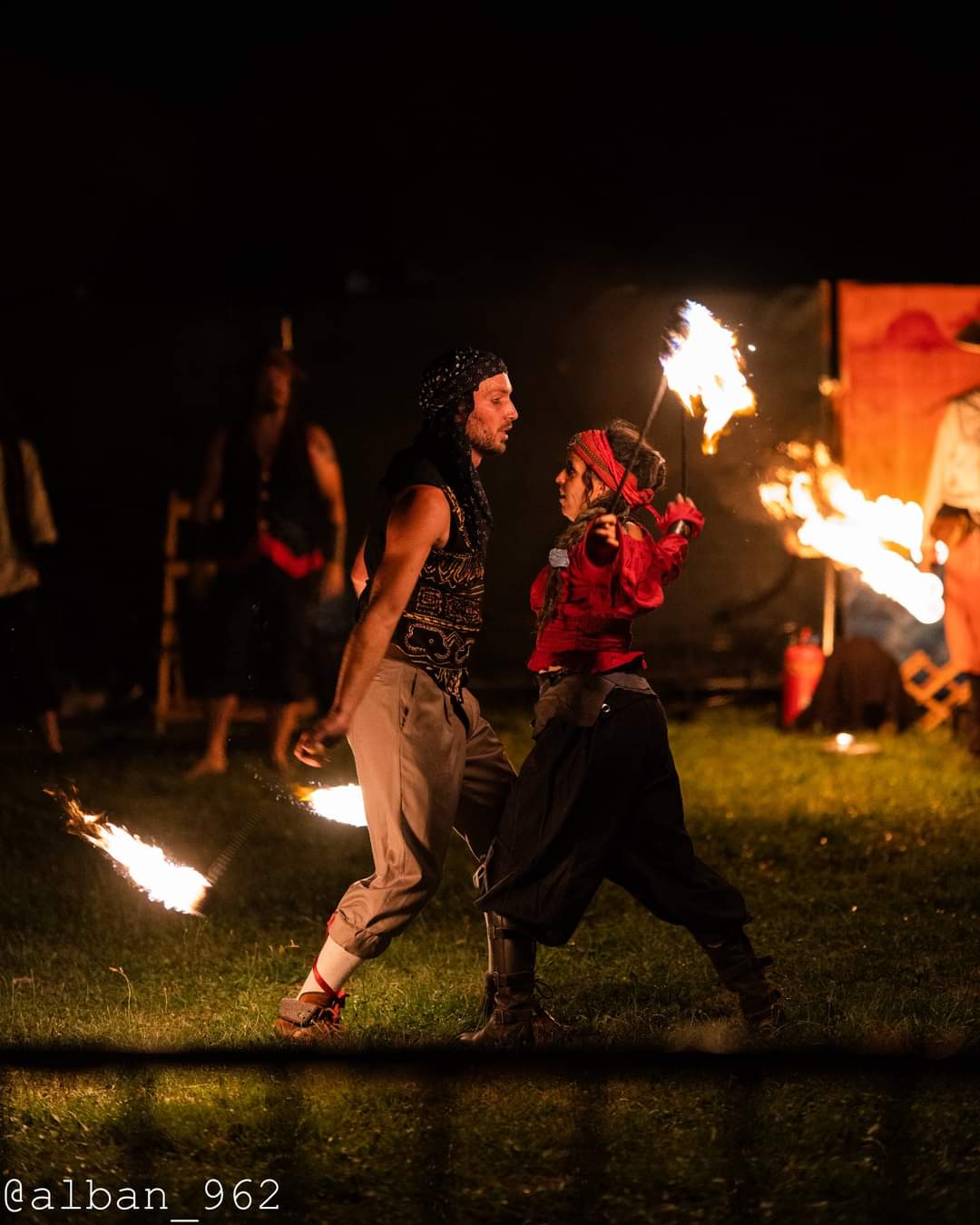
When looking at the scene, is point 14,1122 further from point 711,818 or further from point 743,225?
point 743,225

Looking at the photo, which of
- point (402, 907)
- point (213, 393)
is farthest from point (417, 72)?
point (402, 907)

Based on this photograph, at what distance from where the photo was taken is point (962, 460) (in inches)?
466

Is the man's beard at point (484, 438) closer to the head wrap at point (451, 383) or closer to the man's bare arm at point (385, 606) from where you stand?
Result: the head wrap at point (451, 383)

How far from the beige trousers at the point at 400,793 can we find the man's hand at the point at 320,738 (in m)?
0.17

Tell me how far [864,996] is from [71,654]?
26.8 ft

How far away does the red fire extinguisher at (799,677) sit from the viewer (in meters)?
12.4

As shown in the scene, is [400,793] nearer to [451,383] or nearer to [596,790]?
[596,790]

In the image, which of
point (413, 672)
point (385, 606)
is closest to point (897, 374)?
point (413, 672)

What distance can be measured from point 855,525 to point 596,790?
6.18m

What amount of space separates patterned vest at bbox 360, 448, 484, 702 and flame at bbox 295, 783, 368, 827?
0.60m

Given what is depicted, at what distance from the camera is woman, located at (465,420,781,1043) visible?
18.2 feet

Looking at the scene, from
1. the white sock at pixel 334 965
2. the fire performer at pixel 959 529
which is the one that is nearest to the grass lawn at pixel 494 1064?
the white sock at pixel 334 965

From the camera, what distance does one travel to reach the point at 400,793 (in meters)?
5.47

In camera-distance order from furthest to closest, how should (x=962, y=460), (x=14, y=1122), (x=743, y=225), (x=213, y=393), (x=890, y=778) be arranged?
(x=743, y=225) < (x=213, y=393) < (x=962, y=460) < (x=890, y=778) < (x=14, y=1122)
